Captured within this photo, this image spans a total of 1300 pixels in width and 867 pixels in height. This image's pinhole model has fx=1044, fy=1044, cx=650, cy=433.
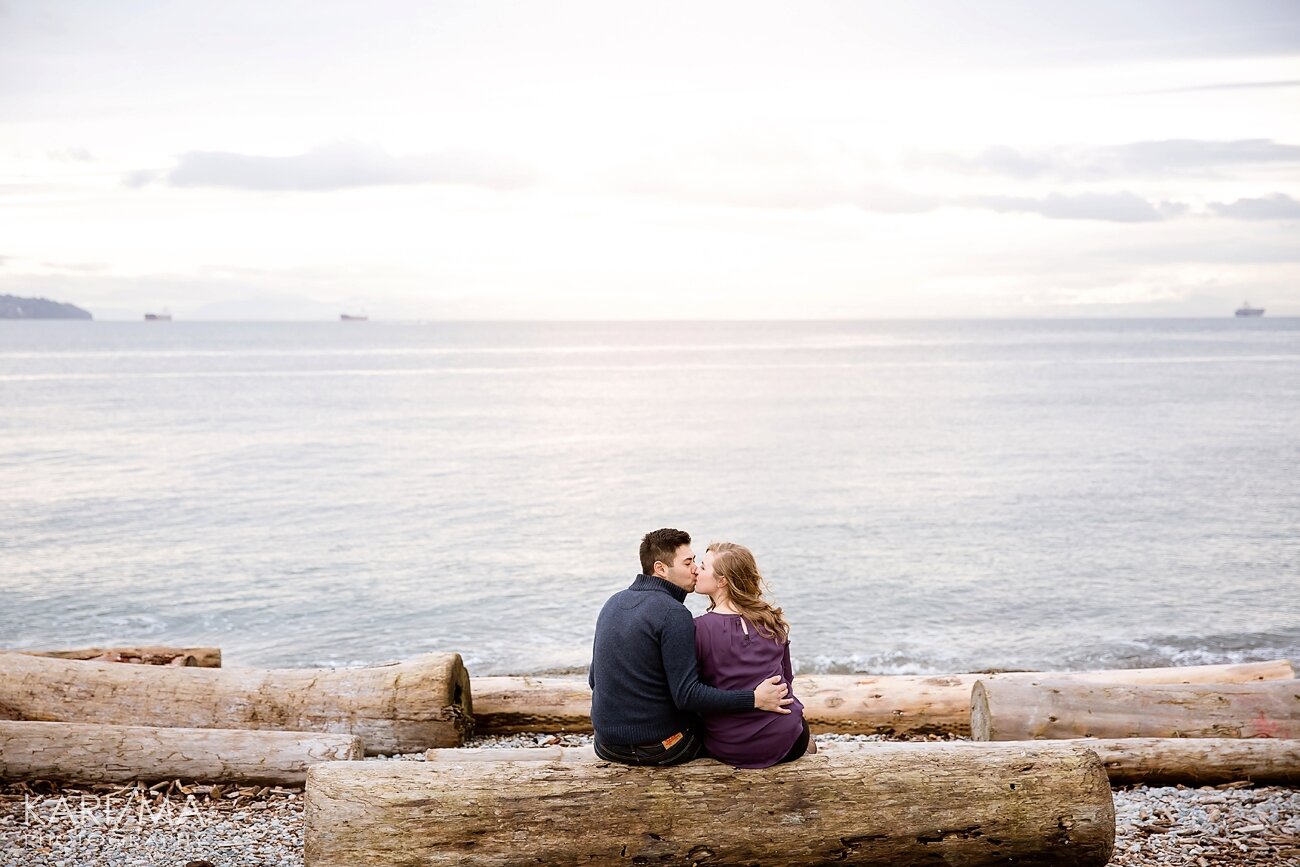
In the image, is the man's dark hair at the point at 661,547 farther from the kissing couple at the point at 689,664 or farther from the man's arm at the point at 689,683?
the man's arm at the point at 689,683

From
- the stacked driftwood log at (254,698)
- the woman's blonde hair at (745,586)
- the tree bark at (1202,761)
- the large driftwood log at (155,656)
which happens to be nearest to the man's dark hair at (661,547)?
the woman's blonde hair at (745,586)

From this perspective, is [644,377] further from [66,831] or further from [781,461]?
[66,831]

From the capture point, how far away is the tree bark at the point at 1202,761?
7770 mm

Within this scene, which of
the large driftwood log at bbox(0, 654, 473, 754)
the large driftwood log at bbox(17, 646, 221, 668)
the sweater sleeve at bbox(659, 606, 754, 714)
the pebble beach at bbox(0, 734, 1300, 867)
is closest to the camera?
the sweater sleeve at bbox(659, 606, 754, 714)

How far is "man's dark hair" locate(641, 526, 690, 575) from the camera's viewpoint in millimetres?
5707

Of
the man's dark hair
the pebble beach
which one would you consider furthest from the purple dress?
the pebble beach

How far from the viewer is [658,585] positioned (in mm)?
5715

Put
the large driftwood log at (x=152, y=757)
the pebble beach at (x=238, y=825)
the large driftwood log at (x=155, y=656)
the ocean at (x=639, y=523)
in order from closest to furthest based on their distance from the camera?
the pebble beach at (x=238, y=825) < the large driftwood log at (x=152, y=757) < the large driftwood log at (x=155, y=656) < the ocean at (x=639, y=523)

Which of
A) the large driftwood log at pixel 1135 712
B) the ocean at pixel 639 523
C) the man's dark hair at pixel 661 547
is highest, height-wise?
the man's dark hair at pixel 661 547

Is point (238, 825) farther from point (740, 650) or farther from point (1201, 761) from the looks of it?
point (1201, 761)

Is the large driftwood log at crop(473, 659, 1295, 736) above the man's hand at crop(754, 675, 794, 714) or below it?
below

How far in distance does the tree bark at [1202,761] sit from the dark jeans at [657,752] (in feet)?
7.75

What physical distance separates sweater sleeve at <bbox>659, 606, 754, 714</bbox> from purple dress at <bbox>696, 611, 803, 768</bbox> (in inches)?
5.4

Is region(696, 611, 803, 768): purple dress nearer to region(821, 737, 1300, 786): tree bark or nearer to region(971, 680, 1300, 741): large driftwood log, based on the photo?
region(821, 737, 1300, 786): tree bark
